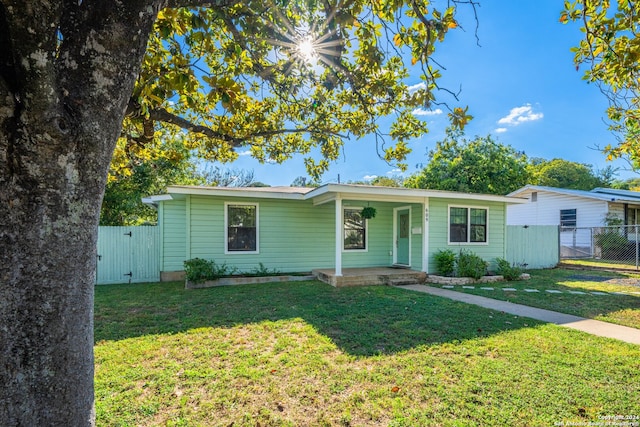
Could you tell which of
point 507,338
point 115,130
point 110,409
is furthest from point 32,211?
point 507,338

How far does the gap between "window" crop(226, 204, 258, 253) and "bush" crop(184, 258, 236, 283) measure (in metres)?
0.83

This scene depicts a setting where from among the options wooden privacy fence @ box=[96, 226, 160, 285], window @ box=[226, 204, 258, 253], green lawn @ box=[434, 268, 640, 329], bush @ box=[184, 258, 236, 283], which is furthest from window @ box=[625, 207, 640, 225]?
wooden privacy fence @ box=[96, 226, 160, 285]

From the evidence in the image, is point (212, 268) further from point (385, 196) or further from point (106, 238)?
point (385, 196)

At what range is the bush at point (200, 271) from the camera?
26.3ft

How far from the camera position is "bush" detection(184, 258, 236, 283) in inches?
315

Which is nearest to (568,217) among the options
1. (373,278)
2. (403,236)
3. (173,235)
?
(403,236)

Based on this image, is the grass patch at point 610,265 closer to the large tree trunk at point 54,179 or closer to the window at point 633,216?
the window at point 633,216

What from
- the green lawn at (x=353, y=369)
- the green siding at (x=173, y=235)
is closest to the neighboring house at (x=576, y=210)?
the green lawn at (x=353, y=369)

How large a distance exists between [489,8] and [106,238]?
10.2 m

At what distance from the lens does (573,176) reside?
34.0m

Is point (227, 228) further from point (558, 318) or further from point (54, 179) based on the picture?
point (54, 179)

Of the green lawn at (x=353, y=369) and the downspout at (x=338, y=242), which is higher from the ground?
the downspout at (x=338, y=242)

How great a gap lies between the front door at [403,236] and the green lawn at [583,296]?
2484mm

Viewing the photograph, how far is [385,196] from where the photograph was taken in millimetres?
8891
